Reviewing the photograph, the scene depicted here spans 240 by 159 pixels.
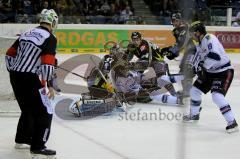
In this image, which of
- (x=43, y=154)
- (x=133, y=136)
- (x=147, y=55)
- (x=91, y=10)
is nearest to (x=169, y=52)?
(x=147, y=55)

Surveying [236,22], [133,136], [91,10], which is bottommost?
[236,22]

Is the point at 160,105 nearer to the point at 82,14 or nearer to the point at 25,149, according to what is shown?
the point at 25,149

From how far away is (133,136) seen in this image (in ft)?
17.4

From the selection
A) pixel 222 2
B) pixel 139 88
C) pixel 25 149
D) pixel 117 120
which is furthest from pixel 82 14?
pixel 25 149

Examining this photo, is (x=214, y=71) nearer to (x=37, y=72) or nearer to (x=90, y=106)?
(x=90, y=106)

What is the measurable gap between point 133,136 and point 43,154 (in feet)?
4.03

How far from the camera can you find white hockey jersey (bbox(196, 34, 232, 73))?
5438 millimetres

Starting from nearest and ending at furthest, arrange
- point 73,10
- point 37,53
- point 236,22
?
point 37,53 < point 236,22 < point 73,10

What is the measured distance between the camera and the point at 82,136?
5270mm

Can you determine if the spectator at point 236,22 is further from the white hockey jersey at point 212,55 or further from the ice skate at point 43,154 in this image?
the ice skate at point 43,154

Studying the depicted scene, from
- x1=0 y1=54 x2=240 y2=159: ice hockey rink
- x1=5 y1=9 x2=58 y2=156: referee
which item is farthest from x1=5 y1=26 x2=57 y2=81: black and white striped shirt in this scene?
x1=0 y1=54 x2=240 y2=159: ice hockey rink

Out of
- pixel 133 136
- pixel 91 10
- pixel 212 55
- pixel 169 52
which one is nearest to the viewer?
pixel 133 136

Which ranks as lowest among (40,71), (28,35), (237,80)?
(237,80)

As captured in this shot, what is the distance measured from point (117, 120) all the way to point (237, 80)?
4.00 m
